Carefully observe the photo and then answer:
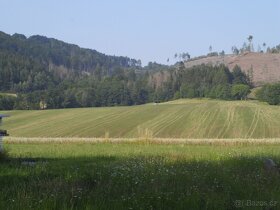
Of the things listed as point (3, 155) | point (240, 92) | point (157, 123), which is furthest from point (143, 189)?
point (240, 92)

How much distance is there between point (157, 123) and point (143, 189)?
6970cm

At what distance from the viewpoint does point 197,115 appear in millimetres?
85500

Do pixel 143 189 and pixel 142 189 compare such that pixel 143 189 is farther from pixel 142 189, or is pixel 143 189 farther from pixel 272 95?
pixel 272 95

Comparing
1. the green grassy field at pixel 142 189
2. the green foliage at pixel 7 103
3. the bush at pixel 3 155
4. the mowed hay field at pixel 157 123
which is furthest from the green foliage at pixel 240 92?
the green grassy field at pixel 142 189

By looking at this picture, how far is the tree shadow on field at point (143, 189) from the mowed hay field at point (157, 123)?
49016 millimetres

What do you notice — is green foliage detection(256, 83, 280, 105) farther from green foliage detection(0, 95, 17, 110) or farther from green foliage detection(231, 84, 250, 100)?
green foliage detection(0, 95, 17, 110)

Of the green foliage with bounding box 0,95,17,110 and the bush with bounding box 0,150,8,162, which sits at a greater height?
the bush with bounding box 0,150,8,162

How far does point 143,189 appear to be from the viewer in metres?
8.70

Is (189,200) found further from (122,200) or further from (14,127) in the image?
(14,127)

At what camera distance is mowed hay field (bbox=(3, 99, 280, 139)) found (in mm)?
67500

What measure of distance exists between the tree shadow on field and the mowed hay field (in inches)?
1930

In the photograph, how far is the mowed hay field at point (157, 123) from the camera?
67.5 meters

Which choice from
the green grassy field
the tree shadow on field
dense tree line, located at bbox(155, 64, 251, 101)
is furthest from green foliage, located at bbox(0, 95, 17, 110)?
the green grassy field

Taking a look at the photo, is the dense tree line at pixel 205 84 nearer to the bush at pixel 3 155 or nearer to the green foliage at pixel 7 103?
the green foliage at pixel 7 103
